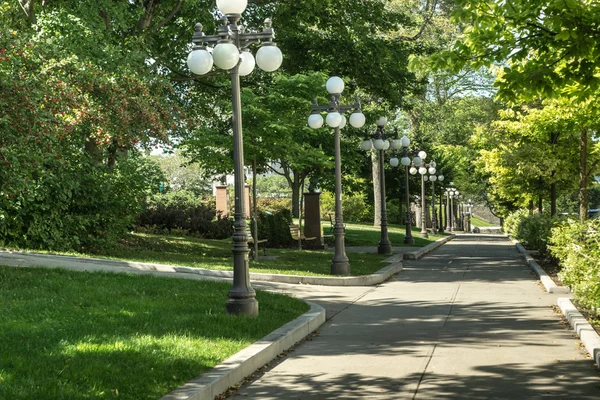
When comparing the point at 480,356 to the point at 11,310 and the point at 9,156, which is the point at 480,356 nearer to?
the point at 11,310

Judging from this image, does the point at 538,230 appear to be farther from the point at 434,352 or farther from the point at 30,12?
the point at 434,352

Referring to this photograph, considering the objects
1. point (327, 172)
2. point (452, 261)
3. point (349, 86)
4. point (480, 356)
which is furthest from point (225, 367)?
point (327, 172)

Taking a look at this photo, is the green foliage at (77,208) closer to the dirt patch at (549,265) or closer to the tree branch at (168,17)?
the tree branch at (168,17)

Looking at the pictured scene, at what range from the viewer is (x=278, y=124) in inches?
886

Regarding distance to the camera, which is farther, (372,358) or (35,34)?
(35,34)

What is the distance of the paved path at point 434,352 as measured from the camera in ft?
24.2

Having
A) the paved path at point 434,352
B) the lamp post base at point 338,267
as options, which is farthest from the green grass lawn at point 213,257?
the paved path at point 434,352

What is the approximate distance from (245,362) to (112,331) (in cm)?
187

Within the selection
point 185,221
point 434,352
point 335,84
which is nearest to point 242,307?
point 434,352

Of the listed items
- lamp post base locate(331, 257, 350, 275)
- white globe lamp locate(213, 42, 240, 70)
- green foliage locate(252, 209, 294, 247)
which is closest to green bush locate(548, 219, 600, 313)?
lamp post base locate(331, 257, 350, 275)

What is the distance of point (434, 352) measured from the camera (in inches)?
364

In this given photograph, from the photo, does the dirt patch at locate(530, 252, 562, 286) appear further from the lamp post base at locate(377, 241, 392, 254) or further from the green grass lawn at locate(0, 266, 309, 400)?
the green grass lawn at locate(0, 266, 309, 400)

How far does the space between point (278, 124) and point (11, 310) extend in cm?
1322

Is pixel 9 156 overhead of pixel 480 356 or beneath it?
overhead
